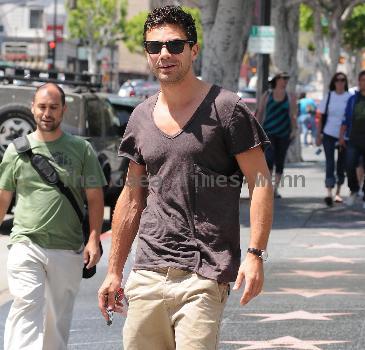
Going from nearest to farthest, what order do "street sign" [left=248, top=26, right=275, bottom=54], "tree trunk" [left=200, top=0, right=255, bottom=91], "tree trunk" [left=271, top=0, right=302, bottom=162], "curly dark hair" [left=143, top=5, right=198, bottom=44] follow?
1. "curly dark hair" [left=143, top=5, right=198, bottom=44]
2. "tree trunk" [left=200, top=0, right=255, bottom=91]
3. "street sign" [left=248, top=26, right=275, bottom=54]
4. "tree trunk" [left=271, top=0, right=302, bottom=162]

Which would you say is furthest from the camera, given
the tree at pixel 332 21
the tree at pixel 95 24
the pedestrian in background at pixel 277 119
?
the tree at pixel 95 24

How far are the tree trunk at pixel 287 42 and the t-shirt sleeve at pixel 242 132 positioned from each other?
77.8ft

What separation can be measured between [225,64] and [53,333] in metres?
12.3

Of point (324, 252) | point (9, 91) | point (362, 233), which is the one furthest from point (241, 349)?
point (9, 91)

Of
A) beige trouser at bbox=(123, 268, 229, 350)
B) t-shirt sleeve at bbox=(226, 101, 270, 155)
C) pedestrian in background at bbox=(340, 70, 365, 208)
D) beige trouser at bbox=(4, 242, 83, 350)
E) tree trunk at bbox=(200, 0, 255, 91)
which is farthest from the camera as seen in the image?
tree trunk at bbox=(200, 0, 255, 91)

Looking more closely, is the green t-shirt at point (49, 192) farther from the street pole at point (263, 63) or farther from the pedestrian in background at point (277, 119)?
the street pole at point (263, 63)

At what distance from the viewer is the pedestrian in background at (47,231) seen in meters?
6.74

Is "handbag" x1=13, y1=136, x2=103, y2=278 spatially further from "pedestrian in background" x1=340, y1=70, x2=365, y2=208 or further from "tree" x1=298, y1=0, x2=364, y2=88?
"tree" x1=298, y1=0, x2=364, y2=88

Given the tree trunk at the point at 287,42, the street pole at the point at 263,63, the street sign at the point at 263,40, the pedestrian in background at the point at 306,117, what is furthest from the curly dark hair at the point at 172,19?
the pedestrian in background at the point at 306,117

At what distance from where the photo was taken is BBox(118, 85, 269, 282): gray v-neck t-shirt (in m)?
5.03

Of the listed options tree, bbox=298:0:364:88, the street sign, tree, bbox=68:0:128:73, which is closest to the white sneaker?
the street sign

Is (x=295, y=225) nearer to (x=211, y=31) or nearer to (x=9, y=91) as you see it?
(x=9, y=91)

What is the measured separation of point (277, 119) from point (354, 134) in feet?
4.01

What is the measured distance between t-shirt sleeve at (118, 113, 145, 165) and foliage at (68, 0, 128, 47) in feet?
296
